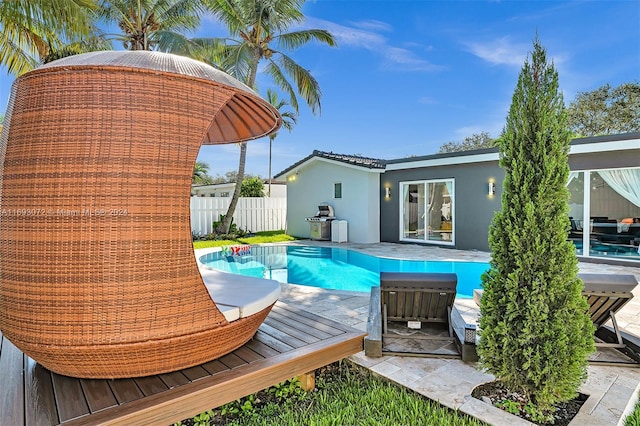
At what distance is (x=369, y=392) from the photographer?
3113mm

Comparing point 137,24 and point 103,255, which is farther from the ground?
point 137,24

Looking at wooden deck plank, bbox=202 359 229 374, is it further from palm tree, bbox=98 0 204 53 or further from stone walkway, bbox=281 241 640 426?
palm tree, bbox=98 0 204 53

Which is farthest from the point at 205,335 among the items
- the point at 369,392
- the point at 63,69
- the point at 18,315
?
the point at 63,69

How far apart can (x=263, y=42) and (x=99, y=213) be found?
44.4ft

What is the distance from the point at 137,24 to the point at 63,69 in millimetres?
13354

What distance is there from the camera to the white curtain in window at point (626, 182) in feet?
29.7

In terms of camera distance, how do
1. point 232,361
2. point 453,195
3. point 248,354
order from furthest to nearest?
point 453,195 < point 248,354 < point 232,361

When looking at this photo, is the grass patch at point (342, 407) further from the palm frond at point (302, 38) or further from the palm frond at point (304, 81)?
the palm frond at point (302, 38)

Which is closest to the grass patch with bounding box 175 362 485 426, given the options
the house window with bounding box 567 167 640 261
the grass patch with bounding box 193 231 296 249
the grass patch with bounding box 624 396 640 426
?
the grass patch with bounding box 624 396 640 426

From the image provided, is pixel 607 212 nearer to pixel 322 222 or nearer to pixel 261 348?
pixel 322 222

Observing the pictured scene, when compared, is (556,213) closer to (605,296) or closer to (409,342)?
(605,296)

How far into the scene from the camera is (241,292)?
10.7 ft

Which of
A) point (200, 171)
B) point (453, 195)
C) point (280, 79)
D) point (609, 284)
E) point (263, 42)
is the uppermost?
point (263, 42)

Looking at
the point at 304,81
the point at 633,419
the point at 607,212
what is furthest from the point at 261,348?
the point at 304,81
